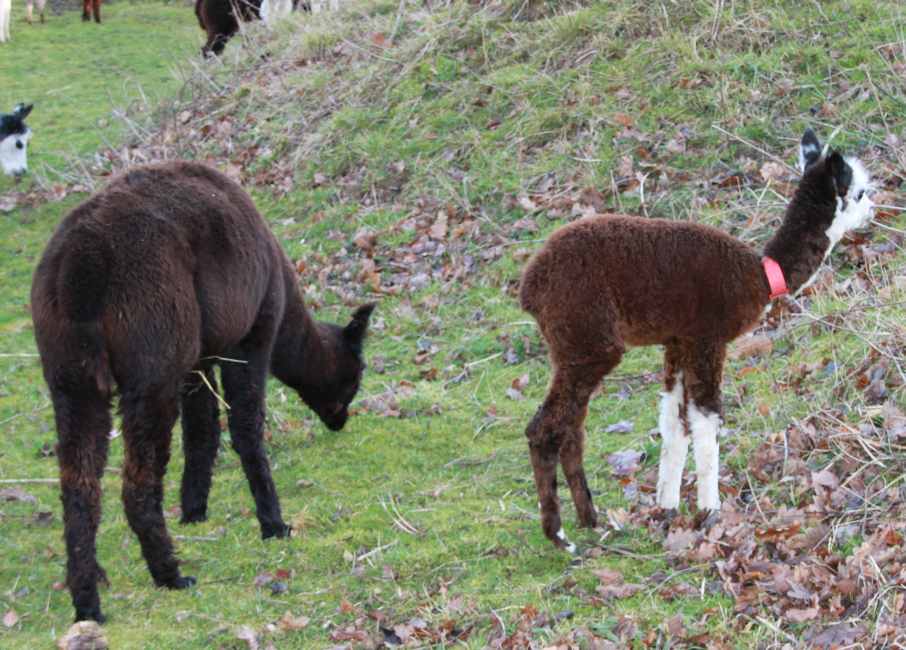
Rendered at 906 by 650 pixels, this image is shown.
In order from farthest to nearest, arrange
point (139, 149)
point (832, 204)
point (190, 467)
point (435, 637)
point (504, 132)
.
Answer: point (139, 149)
point (504, 132)
point (190, 467)
point (832, 204)
point (435, 637)

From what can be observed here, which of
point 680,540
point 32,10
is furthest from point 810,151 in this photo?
point 32,10

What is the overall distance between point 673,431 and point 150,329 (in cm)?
285

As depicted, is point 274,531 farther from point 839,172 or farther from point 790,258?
point 839,172

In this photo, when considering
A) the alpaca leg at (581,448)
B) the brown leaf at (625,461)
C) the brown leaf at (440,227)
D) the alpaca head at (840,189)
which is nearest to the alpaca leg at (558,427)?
the alpaca leg at (581,448)

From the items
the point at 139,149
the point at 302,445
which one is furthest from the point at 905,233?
the point at 139,149

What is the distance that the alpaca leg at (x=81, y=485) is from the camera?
6.15 meters

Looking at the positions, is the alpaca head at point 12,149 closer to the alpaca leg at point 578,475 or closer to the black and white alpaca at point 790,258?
the alpaca leg at point 578,475

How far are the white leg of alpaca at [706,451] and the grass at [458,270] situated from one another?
1.32 feet

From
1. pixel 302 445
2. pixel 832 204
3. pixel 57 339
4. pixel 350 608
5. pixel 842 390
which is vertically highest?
A: pixel 832 204

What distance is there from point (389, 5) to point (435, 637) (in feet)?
42.0

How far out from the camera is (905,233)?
9016 millimetres

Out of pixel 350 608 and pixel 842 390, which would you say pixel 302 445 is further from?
pixel 842 390

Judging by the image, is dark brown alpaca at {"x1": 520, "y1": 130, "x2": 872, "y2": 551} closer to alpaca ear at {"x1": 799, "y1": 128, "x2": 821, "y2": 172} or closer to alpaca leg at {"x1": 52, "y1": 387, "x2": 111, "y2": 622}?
alpaca ear at {"x1": 799, "y1": 128, "x2": 821, "y2": 172}

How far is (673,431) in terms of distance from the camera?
6.47 meters
